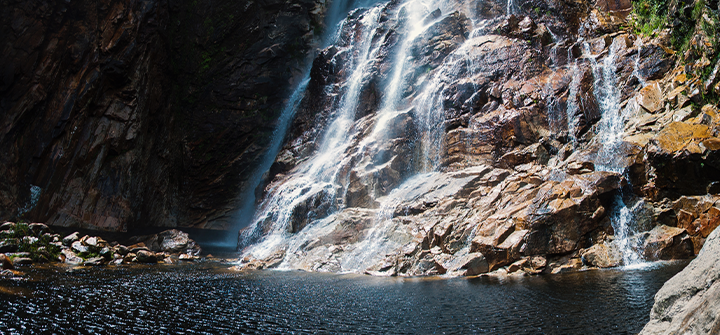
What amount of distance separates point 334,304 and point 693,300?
9.50 meters

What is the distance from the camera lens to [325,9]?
44781 mm

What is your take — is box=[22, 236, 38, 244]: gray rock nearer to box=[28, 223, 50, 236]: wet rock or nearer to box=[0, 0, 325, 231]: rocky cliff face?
box=[28, 223, 50, 236]: wet rock

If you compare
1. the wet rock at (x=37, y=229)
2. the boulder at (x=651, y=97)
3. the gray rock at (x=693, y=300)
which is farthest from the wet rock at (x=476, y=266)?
the wet rock at (x=37, y=229)

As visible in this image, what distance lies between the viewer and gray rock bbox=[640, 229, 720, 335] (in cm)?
384

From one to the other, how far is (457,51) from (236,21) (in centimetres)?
2243

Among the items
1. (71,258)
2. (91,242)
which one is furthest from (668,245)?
(91,242)

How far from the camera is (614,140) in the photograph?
19.4 metres

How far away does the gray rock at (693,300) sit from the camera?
3836 mm

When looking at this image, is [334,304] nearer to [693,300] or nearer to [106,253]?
[693,300]

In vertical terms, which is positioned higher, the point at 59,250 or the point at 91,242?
the point at 91,242

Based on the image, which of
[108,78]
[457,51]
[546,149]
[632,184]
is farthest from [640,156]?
[108,78]

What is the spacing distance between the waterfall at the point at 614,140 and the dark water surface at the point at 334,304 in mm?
1905

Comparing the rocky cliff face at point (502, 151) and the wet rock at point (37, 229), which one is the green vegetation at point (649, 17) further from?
the wet rock at point (37, 229)

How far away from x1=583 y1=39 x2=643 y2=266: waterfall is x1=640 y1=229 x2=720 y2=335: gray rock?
1242 centimetres
